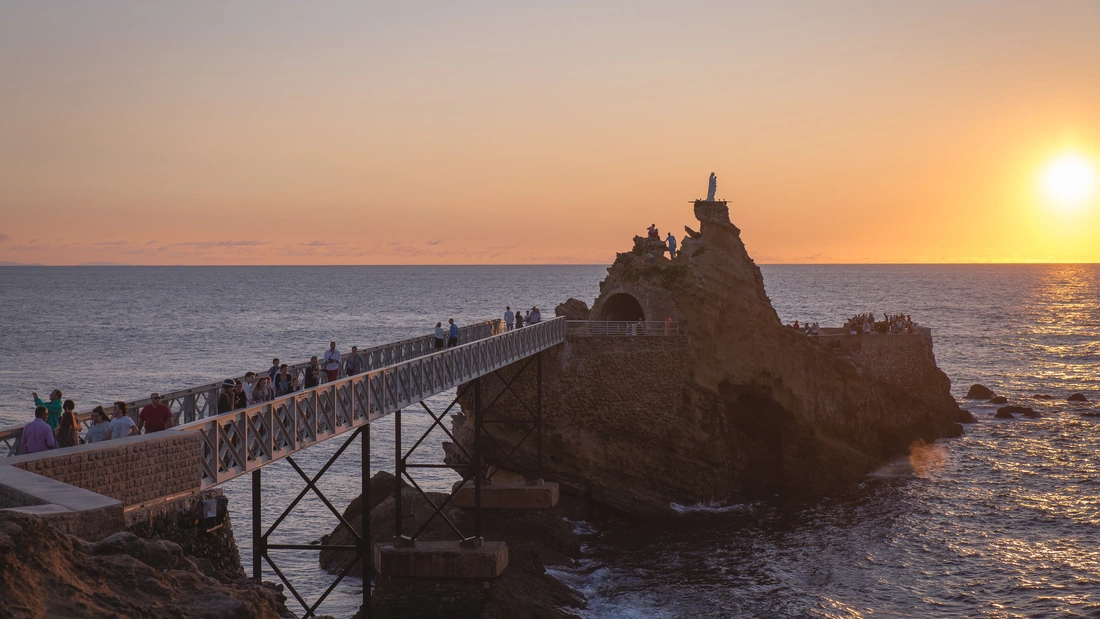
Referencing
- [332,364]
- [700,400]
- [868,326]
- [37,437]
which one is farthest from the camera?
[868,326]

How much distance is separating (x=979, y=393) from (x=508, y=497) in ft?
137

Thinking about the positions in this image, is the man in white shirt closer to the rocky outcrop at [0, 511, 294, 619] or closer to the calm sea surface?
the calm sea surface

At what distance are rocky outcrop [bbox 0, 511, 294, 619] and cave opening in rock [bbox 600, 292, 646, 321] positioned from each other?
108ft

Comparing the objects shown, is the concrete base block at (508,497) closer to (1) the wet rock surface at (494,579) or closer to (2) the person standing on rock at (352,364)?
(1) the wet rock surface at (494,579)

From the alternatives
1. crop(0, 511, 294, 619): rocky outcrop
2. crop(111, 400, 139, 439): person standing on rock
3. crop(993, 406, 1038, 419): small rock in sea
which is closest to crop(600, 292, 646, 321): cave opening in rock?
crop(993, 406, 1038, 419): small rock in sea

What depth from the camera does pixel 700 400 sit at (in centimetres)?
3844

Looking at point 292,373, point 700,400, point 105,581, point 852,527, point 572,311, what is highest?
point 572,311

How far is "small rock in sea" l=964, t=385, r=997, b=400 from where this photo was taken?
212ft

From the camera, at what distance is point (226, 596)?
10109 millimetres

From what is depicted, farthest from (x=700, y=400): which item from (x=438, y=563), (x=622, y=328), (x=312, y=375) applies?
(x=312, y=375)

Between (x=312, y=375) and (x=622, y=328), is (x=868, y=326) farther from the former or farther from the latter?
(x=312, y=375)

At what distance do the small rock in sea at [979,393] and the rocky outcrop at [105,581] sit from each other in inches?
2413

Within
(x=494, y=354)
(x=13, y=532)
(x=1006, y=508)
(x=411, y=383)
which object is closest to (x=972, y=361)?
(x=1006, y=508)

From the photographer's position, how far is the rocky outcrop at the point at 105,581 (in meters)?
8.42
